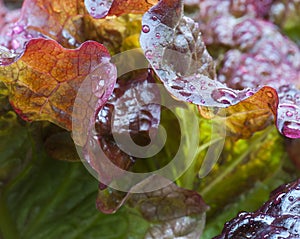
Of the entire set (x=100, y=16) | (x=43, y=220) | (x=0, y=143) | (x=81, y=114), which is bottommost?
(x=43, y=220)

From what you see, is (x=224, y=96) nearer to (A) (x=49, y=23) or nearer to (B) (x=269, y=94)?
(B) (x=269, y=94)

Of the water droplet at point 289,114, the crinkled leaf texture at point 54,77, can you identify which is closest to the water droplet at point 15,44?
the crinkled leaf texture at point 54,77

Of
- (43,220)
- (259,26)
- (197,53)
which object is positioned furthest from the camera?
(259,26)

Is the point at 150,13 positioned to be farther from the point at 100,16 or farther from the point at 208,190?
the point at 208,190

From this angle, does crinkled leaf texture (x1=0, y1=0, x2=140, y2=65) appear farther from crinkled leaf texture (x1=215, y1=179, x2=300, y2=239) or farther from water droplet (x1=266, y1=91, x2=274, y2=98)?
crinkled leaf texture (x1=215, y1=179, x2=300, y2=239)

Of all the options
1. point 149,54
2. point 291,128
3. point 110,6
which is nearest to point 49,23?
point 110,6

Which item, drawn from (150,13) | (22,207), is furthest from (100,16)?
(22,207)
